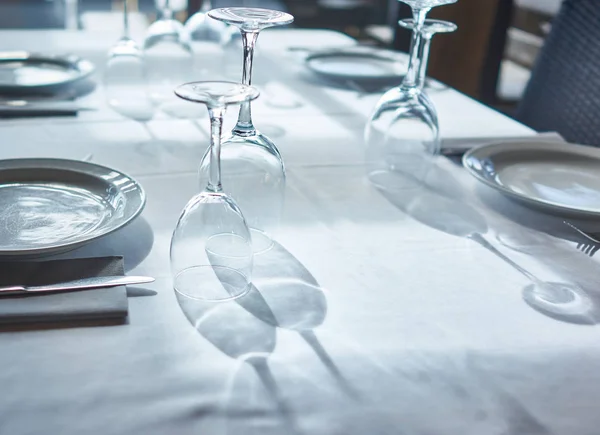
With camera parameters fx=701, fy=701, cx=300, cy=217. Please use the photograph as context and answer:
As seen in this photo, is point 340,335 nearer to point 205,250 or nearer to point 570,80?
point 205,250

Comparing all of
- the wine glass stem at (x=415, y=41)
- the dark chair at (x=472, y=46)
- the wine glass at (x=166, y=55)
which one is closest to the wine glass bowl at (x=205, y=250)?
the wine glass stem at (x=415, y=41)

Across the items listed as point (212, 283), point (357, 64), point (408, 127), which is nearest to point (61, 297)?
point (212, 283)

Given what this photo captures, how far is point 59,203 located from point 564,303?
518 millimetres

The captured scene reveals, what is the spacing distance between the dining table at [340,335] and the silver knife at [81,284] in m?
0.02

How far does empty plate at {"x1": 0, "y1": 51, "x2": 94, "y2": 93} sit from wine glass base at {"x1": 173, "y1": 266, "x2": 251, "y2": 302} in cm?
67

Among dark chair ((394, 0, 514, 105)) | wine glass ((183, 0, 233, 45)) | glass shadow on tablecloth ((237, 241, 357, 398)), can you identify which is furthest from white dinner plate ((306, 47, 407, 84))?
dark chair ((394, 0, 514, 105))

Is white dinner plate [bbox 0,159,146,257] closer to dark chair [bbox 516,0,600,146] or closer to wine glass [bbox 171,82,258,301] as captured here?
wine glass [bbox 171,82,258,301]

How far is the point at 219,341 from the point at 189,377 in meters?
0.05

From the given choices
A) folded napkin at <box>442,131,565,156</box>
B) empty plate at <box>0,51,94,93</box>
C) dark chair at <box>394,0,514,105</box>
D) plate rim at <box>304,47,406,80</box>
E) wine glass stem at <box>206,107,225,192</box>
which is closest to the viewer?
wine glass stem at <box>206,107,225,192</box>

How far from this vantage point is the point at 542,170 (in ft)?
3.06

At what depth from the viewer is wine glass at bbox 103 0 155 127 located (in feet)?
3.90

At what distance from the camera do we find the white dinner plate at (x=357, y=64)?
139 cm

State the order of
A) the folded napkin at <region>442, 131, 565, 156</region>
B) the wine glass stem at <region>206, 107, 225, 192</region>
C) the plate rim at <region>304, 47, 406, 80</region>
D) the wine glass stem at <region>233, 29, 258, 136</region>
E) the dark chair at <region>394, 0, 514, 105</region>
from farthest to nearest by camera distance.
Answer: the dark chair at <region>394, 0, 514, 105</region> → the plate rim at <region>304, 47, 406, 80</region> → the folded napkin at <region>442, 131, 565, 156</region> → the wine glass stem at <region>233, 29, 258, 136</region> → the wine glass stem at <region>206, 107, 225, 192</region>

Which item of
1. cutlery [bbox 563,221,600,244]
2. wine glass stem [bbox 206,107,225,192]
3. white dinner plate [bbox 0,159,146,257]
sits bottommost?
white dinner plate [bbox 0,159,146,257]
